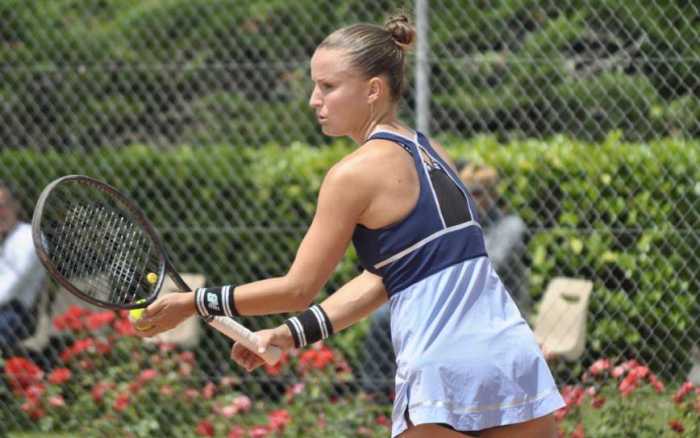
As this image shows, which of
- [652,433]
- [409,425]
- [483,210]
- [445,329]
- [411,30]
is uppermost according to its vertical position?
[411,30]

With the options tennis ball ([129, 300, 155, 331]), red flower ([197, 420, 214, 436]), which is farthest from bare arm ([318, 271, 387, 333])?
red flower ([197, 420, 214, 436])

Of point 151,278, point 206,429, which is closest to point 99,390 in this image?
point 206,429

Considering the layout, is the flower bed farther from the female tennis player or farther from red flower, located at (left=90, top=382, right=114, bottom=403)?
the female tennis player

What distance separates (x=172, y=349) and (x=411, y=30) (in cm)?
269

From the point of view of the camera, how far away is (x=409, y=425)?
2.88m

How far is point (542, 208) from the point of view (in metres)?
5.54

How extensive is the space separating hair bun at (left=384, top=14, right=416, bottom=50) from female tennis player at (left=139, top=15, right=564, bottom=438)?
0.11m

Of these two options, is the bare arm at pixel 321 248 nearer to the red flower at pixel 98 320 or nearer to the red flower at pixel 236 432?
the red flower at pixel 236 432

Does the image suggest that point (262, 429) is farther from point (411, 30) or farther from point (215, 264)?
point (411, 30)

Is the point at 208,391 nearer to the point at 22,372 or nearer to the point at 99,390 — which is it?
the point at 99,390

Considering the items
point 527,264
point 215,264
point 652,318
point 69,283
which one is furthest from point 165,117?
point 69,283

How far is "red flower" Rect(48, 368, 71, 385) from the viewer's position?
5250mm

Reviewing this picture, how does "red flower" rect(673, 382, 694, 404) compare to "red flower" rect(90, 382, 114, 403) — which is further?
"red flower" rect(90, 382, 114, 403)

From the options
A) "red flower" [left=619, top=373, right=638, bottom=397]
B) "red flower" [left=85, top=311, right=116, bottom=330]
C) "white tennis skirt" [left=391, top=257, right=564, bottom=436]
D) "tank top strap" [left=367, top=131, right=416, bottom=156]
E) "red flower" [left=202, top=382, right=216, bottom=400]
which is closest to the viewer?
"white tennis skirt" [left=391, top=257, right=564, bottom=436]
